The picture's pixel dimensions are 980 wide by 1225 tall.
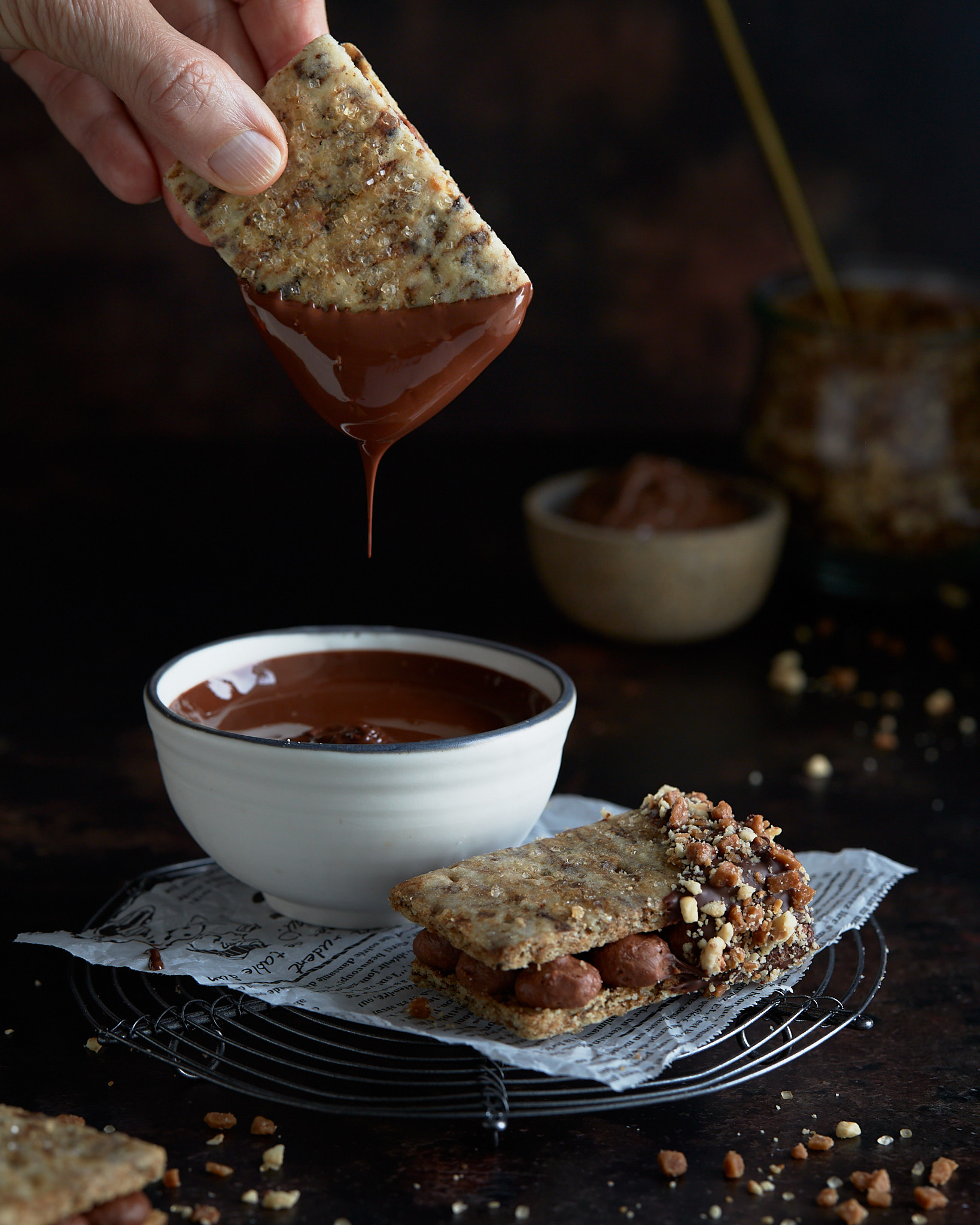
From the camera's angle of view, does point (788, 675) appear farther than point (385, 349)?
Yes

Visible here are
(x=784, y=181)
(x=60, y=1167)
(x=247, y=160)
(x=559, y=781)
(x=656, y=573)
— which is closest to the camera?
(x=60, y=1167)

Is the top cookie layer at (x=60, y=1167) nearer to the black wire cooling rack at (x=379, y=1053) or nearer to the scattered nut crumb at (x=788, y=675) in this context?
the black wire cooling rack at (x=379, y=1053)

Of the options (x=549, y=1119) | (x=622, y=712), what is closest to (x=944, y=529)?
(x=622, y=712)

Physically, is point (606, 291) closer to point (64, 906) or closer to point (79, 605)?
point (79, 605)

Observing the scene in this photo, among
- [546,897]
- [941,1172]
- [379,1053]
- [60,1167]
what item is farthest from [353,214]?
[941,1172]

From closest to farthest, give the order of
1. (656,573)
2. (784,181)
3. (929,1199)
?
1. (929,1199)
2. (656,573)
3. (784,181)

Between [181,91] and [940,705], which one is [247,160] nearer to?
[181,91]

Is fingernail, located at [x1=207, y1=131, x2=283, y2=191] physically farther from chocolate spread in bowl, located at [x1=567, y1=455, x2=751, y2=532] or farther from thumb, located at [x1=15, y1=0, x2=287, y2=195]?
chocolate spread in bowl, located at [x1=567, y1=455, x2=751, y2=532]

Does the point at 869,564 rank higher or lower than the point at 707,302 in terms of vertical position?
lower
